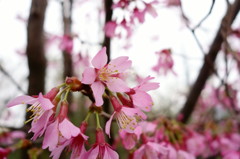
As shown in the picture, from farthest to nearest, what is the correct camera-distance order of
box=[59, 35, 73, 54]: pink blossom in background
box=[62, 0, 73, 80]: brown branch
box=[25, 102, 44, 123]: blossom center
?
box=[62, 0, 73, 80]: brown branch, box=[59, 35, 73, 54]: pink blossom in background, box=[25, 102, 44, 123]: blossom center

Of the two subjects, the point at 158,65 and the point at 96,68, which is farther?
the point at 158,65

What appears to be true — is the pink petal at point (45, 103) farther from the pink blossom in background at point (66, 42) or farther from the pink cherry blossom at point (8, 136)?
the pink blossom in background at point (66, 42)

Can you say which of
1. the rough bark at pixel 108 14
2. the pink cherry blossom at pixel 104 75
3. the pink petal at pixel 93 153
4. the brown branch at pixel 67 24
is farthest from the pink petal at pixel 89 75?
the brown branch at pixel 67 24

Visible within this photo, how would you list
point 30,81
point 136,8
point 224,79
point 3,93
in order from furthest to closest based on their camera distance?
point 3,93 < point 30,81 < point 224,79 < point 136,8

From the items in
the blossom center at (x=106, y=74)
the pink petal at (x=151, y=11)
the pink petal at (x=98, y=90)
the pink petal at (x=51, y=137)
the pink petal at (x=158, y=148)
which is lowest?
the pink petal at (x=158, y=148)

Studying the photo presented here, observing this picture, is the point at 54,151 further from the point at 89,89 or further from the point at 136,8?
the point at 136,8

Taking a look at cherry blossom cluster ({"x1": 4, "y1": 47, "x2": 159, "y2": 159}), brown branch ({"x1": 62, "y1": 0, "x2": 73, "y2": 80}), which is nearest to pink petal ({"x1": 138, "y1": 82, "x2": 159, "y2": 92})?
cherry blossom cluster ({"x1": 4, "y1": 47, "x2": 159, "y2": 159})

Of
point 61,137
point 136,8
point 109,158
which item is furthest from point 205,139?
point 61,137

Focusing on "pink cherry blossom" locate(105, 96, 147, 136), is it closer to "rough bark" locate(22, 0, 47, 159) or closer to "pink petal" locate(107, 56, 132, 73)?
"pink petal" locate(107, 56, 132, 73)

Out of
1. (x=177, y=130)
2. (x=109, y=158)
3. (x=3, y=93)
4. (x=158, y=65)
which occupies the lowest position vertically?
(x=3, y=93)
